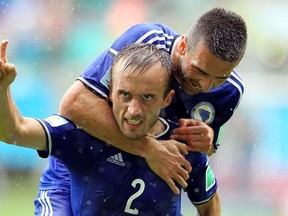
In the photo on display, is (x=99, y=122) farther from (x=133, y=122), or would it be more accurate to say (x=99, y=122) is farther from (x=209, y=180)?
(x=209, y=180)

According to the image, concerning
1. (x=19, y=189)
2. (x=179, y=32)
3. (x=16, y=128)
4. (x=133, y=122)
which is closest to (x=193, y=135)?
(x=133, y=122)

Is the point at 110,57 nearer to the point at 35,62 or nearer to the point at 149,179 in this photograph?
the point at 149,179

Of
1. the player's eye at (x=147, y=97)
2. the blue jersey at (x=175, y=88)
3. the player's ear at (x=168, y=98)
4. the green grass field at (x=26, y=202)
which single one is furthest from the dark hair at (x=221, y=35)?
the green grass field at (x=26, y=202)

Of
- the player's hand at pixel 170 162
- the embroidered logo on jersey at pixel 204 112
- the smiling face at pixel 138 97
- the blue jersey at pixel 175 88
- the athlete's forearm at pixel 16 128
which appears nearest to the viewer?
the athlete's forearm at pixel 16 128

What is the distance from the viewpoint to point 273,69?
10.1 m

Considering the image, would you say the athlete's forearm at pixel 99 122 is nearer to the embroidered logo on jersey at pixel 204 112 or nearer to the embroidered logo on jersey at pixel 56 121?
the embroidered logo on jersey at pixel 56 121

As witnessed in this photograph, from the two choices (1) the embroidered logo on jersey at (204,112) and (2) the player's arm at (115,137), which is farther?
(1) the embroidered logo on jersey at (204,112)

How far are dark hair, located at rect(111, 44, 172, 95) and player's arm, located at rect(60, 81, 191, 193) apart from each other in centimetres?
25

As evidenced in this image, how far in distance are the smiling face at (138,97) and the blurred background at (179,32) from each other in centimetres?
513

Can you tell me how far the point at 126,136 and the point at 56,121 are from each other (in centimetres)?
33

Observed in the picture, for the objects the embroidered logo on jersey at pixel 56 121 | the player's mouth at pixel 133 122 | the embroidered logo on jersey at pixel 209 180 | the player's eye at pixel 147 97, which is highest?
the player's eye at pixel 147 97

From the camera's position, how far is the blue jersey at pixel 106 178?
4242mm

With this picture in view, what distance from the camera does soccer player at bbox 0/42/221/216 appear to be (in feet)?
13.5

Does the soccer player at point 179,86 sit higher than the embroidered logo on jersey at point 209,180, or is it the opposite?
the soccer player at point 179,86
